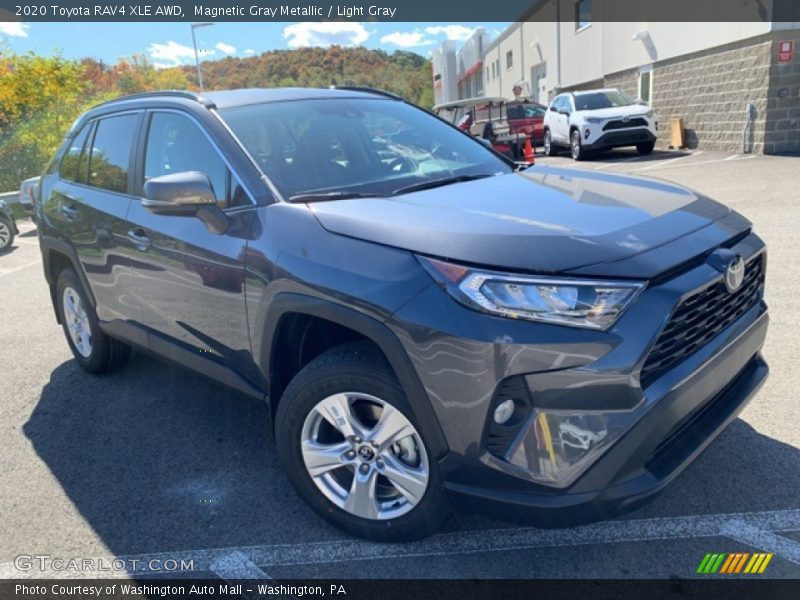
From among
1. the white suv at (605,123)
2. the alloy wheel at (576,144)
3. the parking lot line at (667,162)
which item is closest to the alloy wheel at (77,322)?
the parking lot line at (667,162)

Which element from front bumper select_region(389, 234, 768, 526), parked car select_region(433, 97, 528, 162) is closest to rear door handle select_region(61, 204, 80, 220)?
front bumper select_region(389, 234, 768, 526)

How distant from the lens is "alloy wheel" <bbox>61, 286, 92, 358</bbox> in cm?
459

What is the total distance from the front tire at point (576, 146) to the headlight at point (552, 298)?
15.1m

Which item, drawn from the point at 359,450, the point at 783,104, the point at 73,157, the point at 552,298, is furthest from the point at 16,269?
the point at 783,104

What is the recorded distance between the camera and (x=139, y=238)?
351 cm

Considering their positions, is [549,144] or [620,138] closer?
[620,138]

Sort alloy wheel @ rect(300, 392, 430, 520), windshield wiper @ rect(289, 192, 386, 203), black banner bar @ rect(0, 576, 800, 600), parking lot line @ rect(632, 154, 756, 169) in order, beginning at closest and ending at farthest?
black banner bar @ rect(0, 576, 800, 600), alloy wheel @ rect(300, 392, 430, 520), windshield wiper @ rect(289, 192, 386, 203), parking lot line @ rect(632, 154, 756, 169)

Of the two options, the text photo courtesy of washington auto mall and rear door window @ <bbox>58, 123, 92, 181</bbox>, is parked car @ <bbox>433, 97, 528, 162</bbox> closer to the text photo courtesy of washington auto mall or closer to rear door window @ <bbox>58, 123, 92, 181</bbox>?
rear door window @ <bbox>58, 123, 92, 181</bbox>

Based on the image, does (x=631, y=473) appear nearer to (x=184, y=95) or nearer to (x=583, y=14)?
(x=184, y=95)

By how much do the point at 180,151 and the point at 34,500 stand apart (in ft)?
6.20

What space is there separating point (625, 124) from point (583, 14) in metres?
11.6

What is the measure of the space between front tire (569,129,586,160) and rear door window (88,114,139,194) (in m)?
13.9

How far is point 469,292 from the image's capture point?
7.06 ft

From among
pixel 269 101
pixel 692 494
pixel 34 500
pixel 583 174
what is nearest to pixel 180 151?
pixel 269 101
